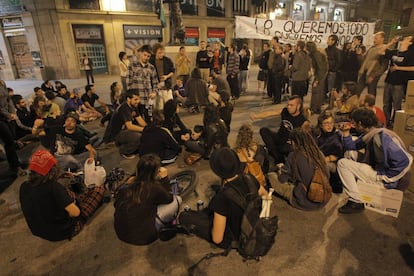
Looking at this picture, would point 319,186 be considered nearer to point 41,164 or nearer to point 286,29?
point 41,164

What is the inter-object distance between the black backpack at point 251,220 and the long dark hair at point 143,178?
2.36 ft

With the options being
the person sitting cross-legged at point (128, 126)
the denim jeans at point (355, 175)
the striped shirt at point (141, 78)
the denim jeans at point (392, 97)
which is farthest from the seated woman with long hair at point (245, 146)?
the denim jeans at point (392, 97)

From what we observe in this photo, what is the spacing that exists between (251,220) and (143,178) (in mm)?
1054

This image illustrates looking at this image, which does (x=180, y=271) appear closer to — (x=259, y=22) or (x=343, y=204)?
(x=343, y=204)

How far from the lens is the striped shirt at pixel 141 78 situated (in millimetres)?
5777

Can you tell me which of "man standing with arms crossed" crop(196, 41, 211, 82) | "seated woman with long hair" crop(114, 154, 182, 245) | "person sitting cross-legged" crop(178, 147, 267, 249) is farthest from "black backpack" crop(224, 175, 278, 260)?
"man standing with arms crossed" crop(196, 41, 211, 82)

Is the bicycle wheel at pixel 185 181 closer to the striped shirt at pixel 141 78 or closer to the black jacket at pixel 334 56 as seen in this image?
the striped shirt at pixel 141 78

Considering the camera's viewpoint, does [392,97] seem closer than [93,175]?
No

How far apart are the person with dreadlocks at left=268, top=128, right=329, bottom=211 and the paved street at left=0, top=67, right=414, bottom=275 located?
0.53ft

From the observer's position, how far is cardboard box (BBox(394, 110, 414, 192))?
3.52 meters

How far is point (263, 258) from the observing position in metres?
2.64

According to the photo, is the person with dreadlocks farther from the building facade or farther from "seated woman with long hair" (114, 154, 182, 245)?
the building facade

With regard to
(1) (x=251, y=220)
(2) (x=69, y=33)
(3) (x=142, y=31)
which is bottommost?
(1) (x=251, y=220)

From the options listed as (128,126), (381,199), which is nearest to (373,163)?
(381,199)
